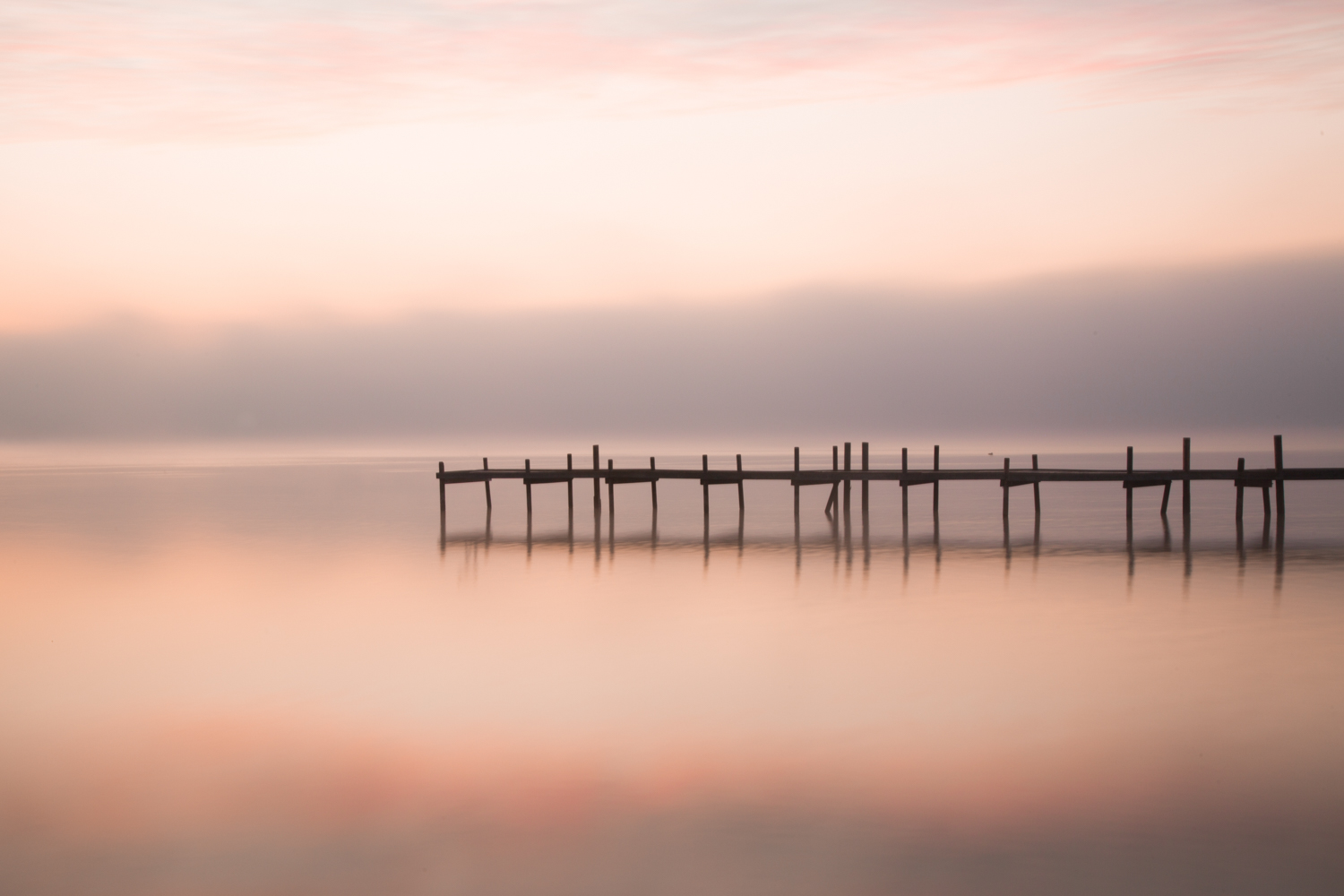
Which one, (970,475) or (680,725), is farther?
(970,475)

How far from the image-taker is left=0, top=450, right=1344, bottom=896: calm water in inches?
271

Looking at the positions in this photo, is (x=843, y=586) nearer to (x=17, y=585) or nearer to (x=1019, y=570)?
(x=1019, y=570)

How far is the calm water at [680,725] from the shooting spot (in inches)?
271

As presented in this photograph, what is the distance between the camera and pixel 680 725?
1014 cm

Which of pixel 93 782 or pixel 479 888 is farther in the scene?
pixel 93 782

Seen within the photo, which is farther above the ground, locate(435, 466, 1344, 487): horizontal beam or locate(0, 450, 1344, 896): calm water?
locate(435, 466, 1344, 487): horizontal beam

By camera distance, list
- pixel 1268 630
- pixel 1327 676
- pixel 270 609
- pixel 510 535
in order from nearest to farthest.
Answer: pixel 1327 676
pixel 1268 630
pixel 270 609
pixel 510 535

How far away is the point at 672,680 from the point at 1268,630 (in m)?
8.11

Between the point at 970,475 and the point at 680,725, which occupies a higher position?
the point at 970,475

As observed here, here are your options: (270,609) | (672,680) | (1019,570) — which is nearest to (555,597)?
(270,609)

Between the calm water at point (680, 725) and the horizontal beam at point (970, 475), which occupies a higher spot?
the horizontal beam at point (970, 475)

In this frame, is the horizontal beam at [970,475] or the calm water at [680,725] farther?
the horizontal beam at [970,475]

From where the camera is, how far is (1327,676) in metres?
11.6

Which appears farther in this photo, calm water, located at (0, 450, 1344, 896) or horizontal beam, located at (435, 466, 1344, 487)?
horizontal beam, located at (435, 466, 1344, 487)
